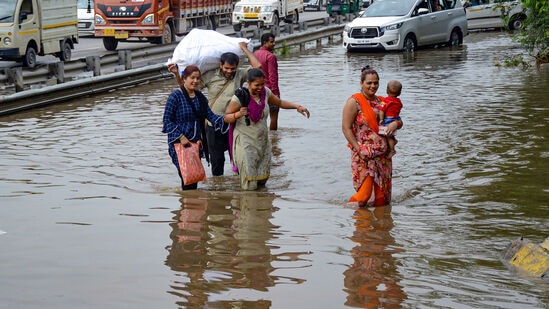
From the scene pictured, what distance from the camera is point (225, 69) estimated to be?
10891mm

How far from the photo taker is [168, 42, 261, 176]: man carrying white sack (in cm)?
1092

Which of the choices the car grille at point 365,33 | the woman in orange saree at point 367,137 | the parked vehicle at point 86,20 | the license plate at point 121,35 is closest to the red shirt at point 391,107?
the woman in orange saree at point 367,137

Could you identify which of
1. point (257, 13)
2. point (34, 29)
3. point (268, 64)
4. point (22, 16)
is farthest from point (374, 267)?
point (257, 13)

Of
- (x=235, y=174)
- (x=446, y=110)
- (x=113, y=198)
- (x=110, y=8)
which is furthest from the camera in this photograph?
(x=110, y=8)

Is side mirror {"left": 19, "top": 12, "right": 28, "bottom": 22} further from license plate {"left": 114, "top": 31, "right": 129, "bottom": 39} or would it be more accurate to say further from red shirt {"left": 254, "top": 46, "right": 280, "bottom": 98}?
red shirt {"left": 254, "top": 46, "right": 280, "bottom": 98}

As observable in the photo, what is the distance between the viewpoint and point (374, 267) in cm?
733

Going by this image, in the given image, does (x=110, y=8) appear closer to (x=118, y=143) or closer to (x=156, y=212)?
(x=118, y=143)

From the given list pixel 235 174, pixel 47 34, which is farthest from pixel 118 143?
pixel 47 34

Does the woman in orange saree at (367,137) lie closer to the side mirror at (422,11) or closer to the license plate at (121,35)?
the side mirror at (422,11)

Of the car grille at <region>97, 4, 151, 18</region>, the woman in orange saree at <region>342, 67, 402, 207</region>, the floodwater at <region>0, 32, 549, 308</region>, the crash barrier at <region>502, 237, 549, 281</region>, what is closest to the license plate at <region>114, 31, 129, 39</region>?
the car grille at <region>97, 4, 151, 18</region>

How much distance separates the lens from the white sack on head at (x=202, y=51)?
11.2m

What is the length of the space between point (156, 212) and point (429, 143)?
5.39 metres

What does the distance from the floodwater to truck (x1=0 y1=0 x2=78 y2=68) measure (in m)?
6.93

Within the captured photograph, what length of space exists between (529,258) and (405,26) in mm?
21871
